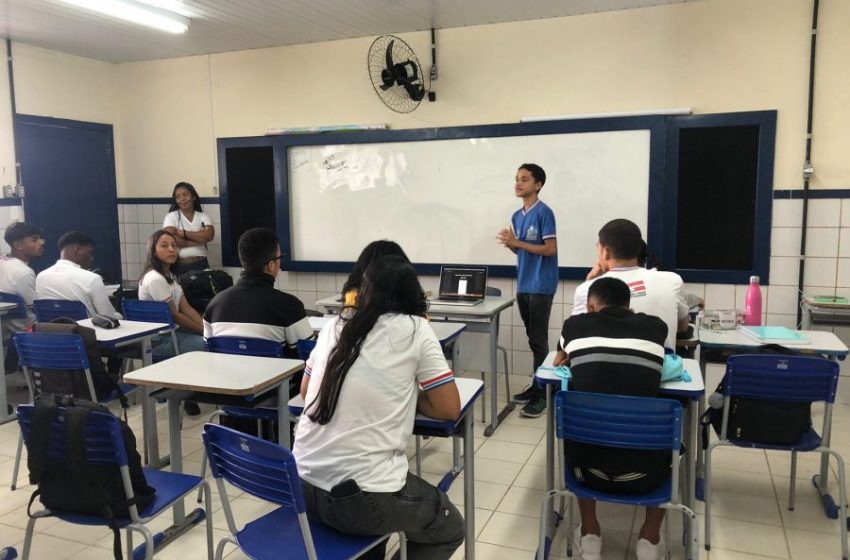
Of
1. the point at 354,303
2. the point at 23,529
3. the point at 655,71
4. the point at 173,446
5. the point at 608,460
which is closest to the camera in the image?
the point at 354,303

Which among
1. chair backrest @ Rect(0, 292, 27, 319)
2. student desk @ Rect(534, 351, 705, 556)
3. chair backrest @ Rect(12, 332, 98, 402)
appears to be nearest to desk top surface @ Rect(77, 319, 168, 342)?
chair backrest @ Rect(12, 332, 98, 402)

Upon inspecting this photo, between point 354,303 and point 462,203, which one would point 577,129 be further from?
point 354,303

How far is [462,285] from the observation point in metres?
4.51

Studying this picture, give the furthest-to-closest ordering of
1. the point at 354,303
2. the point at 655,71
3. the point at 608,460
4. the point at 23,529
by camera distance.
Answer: the point at 655,71 < the point at 23,529 < the point at 608,460 < the point at 354,303

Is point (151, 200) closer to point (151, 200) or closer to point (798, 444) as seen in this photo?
point (151, 200)

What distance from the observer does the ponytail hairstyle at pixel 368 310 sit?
1862mm

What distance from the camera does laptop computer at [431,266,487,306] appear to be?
14.5ft

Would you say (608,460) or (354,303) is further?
(608,460)

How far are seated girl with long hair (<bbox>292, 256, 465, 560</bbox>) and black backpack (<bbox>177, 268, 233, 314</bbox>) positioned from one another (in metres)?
3.86

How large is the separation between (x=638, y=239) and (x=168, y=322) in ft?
9.42

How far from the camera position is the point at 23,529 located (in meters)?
3.01

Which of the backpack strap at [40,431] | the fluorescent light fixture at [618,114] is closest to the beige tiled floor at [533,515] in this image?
the backpack strap at [40,431]

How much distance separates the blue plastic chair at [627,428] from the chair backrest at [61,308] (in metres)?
3.26

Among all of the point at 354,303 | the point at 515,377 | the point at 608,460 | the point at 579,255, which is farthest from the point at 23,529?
the point at 579,255
